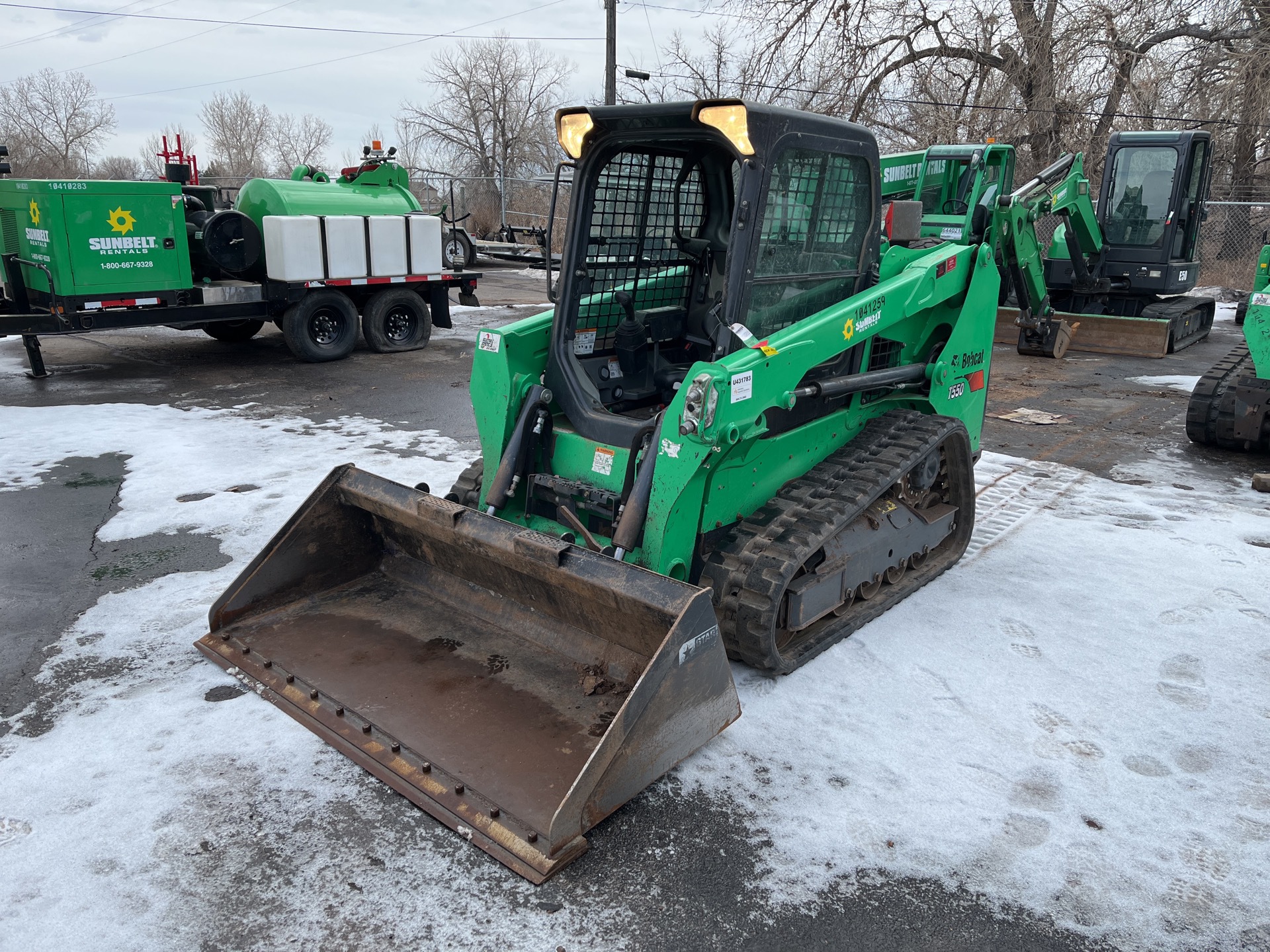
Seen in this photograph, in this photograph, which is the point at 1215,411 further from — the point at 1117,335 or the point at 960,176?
the point at 1117,335

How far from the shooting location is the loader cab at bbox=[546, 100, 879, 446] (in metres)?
4.10

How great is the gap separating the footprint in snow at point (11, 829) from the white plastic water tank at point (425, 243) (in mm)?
9643

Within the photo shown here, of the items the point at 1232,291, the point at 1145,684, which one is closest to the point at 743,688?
the point at 1145,684

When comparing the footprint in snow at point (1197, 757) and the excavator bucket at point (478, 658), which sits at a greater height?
the excavator bucket at point (478, 658)

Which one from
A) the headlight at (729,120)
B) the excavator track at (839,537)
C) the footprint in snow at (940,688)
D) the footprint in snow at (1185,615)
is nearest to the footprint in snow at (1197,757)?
the footprint in snow at (940,688)

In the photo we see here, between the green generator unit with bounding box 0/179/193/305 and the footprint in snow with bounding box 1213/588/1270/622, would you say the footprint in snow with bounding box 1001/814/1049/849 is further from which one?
the green generator unit with bounding box 0/179/193/305

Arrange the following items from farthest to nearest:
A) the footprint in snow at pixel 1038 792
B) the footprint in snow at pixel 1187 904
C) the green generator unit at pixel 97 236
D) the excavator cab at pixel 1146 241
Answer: the excavator cab at pixel 1146 241, the green generator unit at pixel 97 236, the footprint in snow at pixel 1038 792, the footprint in snow at pixel 1187 904

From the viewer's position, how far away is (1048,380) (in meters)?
11.1

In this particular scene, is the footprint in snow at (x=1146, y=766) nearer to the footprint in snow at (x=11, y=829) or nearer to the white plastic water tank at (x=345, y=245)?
the footprint in snow at (x=11, y=829)

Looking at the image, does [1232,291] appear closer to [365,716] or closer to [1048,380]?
[1048,380]

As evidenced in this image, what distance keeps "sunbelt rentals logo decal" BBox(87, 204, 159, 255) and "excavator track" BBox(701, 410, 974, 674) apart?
8298mm

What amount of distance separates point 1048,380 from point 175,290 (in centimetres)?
975

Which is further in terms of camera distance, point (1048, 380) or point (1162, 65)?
point (1162, 65)

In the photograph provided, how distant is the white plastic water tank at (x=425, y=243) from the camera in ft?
39.1
